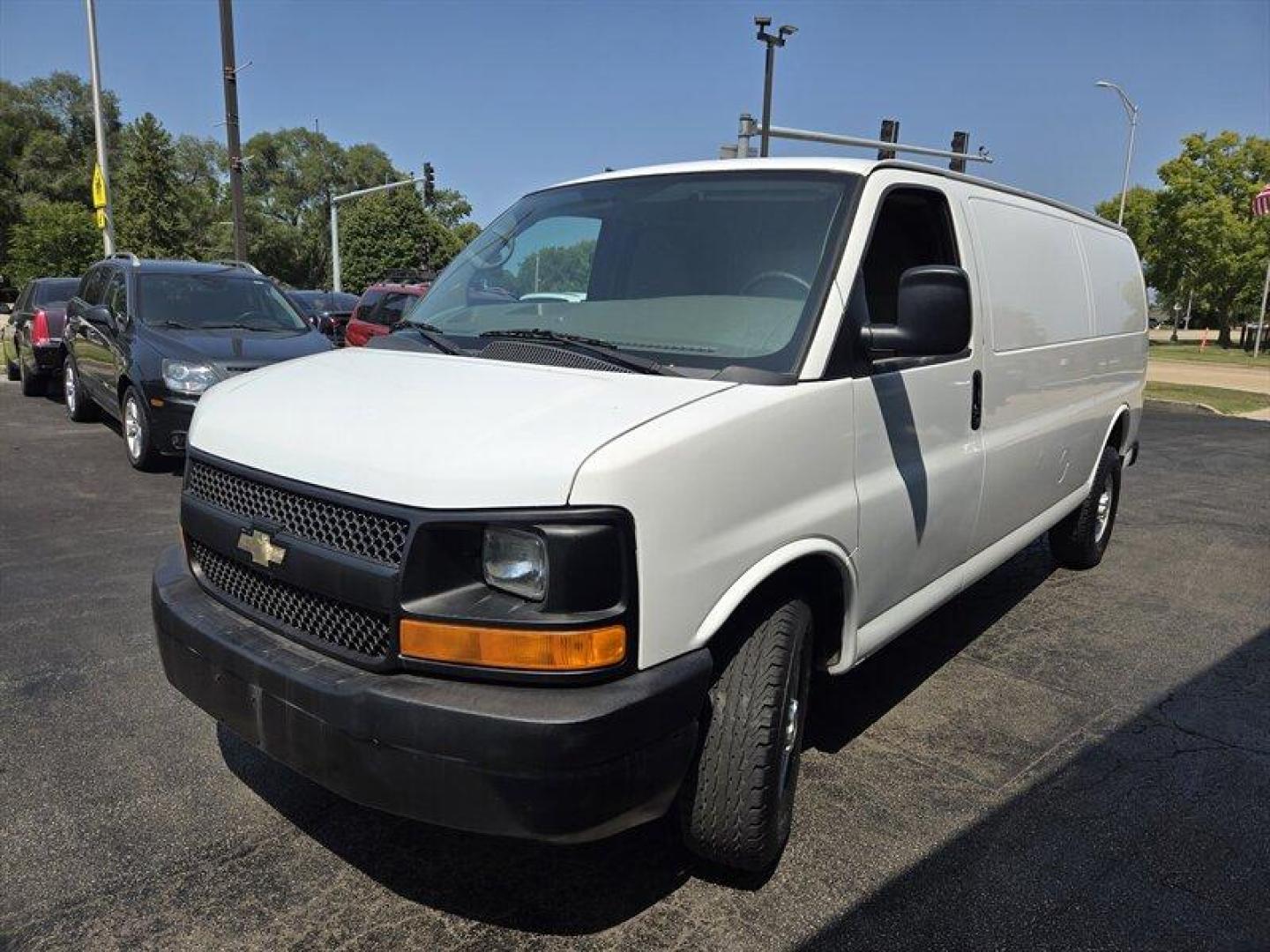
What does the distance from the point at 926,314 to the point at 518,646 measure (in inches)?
64.5

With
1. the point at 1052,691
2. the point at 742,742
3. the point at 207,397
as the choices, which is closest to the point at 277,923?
the point at 742,742

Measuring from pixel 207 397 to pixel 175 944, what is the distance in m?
1.66

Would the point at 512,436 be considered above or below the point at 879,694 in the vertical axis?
above

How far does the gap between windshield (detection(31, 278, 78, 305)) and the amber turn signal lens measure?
569 inches

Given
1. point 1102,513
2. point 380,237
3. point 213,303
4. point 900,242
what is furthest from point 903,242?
point 380,237

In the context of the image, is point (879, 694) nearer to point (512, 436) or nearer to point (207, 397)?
point (512, 436)

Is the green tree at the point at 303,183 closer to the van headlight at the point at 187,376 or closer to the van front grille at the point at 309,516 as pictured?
the van headlight at the point at 187,376

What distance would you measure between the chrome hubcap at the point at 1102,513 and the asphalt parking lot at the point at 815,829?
44.7 inches

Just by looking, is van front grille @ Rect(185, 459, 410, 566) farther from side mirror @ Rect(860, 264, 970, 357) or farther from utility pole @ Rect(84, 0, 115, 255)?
utility pole @ Rect(84, 0, 115, 255)

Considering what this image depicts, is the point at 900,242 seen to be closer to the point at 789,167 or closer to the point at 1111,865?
the point at 789,167

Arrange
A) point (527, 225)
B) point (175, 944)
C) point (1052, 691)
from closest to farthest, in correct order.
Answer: point (175, 944)
point (527, 225)
point (1052, 691)

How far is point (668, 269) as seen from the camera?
3.26m

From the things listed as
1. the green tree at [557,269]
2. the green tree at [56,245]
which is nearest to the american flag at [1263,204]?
the green tree at [557,269]

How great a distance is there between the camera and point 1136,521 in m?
7.69
